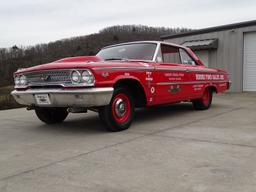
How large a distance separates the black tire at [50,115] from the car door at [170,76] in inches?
79.4

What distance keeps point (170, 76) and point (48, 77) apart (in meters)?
2.64

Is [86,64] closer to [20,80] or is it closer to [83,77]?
[83,77]

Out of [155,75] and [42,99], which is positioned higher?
[155,75]

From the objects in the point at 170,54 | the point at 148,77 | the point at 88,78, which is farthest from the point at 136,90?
the point at 170,54

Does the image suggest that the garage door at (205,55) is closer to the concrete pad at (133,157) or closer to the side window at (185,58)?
the side window at (185,58)

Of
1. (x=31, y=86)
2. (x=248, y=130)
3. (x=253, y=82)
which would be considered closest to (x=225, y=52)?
(x=253, y=82)

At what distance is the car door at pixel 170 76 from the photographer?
674cm

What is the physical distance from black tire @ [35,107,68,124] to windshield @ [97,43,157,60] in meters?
1.48

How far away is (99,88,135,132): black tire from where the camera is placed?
18.2ft

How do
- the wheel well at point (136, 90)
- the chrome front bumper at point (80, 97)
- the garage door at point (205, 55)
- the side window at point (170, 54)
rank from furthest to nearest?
1. the garage door at point (205, 55)
2. the side window at point (170, 54)
3. the wheel well at point (136, 90)
4. the chrome front bumper at point (80, 97)

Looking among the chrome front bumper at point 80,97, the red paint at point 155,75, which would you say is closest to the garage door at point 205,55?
the red paint at point 155,75

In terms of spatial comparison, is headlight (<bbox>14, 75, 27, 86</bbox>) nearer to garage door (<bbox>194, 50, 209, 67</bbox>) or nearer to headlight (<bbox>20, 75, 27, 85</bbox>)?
headlight (<bbox>20, 75, 27, 85</bbox>)

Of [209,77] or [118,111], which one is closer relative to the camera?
[118,111]

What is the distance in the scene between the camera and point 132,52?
690 centimetres
